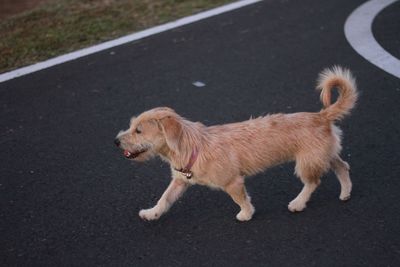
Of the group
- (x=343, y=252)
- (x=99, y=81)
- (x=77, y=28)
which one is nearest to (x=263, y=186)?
(x=343, y=252)

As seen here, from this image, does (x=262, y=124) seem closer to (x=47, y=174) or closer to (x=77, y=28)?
(x=47, y=174)

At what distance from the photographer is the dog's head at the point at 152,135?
4199 mm

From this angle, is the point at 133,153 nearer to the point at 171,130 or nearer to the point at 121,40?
the point at 171,130

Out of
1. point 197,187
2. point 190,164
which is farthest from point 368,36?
point 190,164

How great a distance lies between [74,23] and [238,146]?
518cm

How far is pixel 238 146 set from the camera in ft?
14.3

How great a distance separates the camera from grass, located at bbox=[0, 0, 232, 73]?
7.79 meters

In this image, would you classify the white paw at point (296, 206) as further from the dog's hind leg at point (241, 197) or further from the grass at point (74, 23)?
the grass at point (74, 23)

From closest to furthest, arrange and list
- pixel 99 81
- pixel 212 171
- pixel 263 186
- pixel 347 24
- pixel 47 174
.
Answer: pixel 212 171
pixel 263 186
pixel 47 174
pixel 99 81
pixel 347 24

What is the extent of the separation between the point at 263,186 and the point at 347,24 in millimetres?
3868

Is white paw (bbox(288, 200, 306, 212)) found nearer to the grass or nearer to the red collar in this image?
the red collar

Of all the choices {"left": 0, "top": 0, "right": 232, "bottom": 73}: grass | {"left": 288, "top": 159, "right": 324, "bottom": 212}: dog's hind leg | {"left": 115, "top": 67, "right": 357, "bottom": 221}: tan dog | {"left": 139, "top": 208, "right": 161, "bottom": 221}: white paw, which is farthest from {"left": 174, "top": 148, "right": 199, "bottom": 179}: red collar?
{"left": 0, "top": 0, "right": 232, "bottom": 73}: grass

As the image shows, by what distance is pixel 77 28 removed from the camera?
332 inches

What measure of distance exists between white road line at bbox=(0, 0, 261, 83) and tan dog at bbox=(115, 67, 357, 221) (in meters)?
3.39
